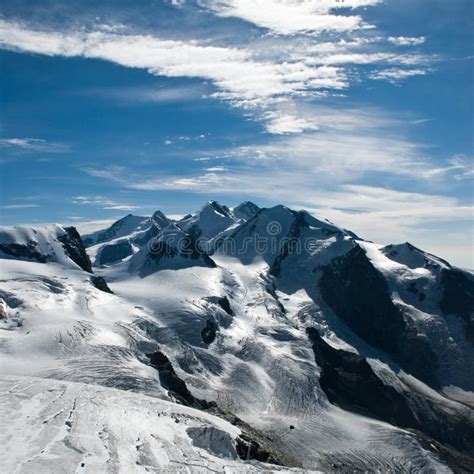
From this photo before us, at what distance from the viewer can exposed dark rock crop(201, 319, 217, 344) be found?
547ft

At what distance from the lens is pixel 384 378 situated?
192000 mm

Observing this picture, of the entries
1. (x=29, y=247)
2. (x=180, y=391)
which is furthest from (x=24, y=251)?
(x=180, y=391)

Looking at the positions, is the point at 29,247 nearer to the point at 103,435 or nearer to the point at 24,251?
the point at 24,251

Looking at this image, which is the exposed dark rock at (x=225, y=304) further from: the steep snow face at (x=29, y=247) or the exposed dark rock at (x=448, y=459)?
the exposed dark rock at (x=448, y=459)

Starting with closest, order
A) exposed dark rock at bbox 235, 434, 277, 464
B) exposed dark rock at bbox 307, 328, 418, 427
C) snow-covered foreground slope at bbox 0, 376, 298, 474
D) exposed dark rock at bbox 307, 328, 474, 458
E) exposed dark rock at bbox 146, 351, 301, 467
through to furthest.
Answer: snow-covered foreground slope at bbox 0, 376, 298, 474 → exposed dark rock at bbox 235, 434, 277, 464 → exposed dark rock at bbox 146, 351, 301, 467 → exposed dark rock at bbox 307, 328, 418, 427 → exposed dark rock at bbox 307, 328, 474, 458

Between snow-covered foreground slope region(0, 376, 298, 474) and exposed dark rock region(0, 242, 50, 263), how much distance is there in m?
125

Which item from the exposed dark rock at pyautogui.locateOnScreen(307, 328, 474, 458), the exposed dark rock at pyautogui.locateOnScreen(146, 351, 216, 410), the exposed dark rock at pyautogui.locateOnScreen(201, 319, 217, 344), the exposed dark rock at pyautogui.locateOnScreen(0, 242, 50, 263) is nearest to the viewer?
the exposed dark rock at pyautogui.locateOnScreen(146, 351, 216, 410)

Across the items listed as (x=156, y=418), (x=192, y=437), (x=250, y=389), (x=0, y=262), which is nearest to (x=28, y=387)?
(x=156, y=418)

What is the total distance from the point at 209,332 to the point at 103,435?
121 meters

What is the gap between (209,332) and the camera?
170250 mm

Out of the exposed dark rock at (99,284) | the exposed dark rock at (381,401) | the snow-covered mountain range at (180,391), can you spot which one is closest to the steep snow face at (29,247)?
the snow-covered mountain range at (180,391)

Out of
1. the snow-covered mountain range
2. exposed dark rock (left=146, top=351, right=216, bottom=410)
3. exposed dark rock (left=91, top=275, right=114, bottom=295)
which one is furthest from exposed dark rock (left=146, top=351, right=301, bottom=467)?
exposed dark rock (left=91, top=275, right=114, bottom=295)

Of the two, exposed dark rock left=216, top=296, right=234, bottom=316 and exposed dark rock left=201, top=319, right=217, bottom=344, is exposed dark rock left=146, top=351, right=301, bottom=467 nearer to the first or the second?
exposed dark rock left=201, top=319, right=217, bottom=344

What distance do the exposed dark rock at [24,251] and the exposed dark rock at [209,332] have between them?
6430 centimetres
